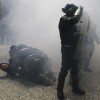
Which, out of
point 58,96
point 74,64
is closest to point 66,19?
point 74,64

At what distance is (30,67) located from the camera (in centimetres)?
814

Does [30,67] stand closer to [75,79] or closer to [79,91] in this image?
[75,79]

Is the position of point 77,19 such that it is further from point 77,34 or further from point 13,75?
point 13,75

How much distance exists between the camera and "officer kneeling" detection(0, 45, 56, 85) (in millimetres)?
8141

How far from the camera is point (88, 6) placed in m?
14.0

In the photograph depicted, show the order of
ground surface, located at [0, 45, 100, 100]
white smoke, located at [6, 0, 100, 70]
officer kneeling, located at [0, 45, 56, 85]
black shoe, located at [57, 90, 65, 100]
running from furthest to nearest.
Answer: white smoke, located at [6, 0, 100, 70] < officer kneeling, located at [0, 45, 56, 85] < ground surface, located at [0, 45, 100, 100] < black shoe, located at [57, 90, 65, 100]

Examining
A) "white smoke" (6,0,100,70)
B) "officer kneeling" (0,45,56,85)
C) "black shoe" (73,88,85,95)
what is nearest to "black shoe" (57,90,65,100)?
"black shoe" (73,88,85,95)

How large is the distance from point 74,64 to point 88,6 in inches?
291

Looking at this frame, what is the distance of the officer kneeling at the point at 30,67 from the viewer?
8.14m

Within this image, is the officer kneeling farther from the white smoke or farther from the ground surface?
the white smoke

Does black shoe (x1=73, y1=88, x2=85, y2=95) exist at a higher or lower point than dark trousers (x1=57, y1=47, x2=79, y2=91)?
lower

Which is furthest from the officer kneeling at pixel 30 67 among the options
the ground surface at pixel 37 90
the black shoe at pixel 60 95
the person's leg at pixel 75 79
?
the black shoe at pixel 60 95

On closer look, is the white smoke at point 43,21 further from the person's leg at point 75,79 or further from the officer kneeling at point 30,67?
the person's leg at point 75,79

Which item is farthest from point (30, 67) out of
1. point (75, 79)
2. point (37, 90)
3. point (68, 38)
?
point (68, 38)
